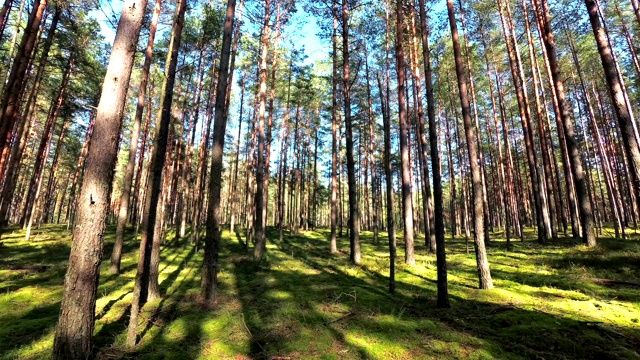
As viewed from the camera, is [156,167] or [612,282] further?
[612,282]

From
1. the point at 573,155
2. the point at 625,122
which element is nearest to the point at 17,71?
the point at 625,122

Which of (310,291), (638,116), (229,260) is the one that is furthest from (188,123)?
(638,116)

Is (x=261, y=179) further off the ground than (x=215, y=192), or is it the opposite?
(x=261, y=179)

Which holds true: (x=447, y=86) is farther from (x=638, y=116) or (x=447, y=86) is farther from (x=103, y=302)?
(x=103, y=302)

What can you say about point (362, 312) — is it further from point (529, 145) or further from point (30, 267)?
point (529, 145)

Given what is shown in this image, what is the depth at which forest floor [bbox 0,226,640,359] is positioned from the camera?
216 inches

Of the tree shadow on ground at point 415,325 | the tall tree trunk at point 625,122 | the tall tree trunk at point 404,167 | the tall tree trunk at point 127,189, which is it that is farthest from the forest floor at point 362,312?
the tall tree trunk at point 625,122

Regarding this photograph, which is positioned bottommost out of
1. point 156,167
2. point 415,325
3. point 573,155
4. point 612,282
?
point 415,325

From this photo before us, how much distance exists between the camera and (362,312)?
24.3 feet

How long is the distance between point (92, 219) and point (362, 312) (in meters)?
6.19

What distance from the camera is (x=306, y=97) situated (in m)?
29.5

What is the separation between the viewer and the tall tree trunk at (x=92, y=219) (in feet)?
13.1

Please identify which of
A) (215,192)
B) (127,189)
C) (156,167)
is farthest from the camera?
(127,189)

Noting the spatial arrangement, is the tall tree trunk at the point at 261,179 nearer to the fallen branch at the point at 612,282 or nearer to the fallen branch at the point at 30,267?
the fallen branch at the point at 30,267
